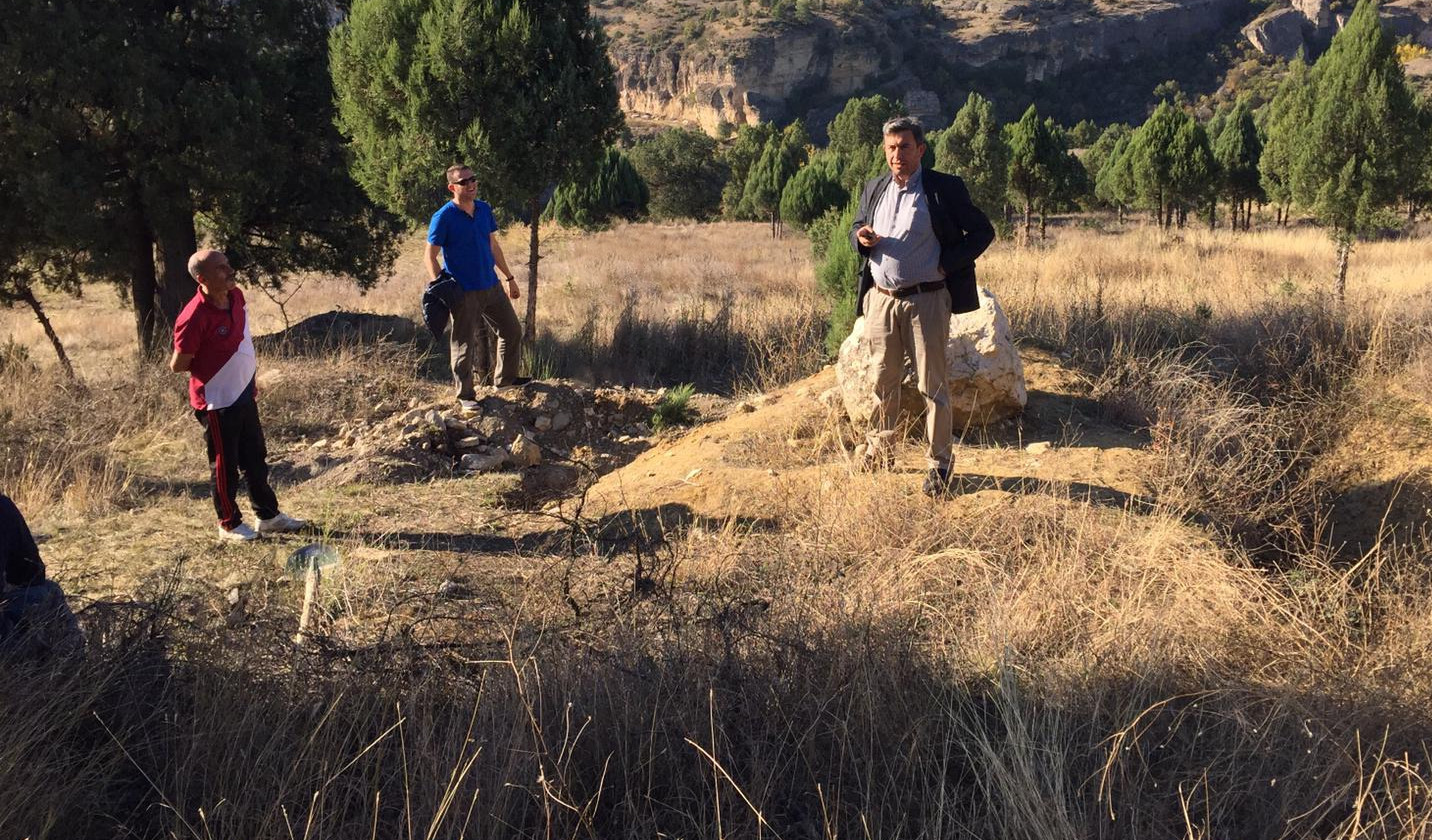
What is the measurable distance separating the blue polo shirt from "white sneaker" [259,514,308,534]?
2604 millimetres

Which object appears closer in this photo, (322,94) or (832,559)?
(832,559)

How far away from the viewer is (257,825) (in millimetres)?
2416

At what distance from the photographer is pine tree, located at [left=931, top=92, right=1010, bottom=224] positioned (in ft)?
91.4

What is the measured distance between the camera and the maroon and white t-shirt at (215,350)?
4.72 metres

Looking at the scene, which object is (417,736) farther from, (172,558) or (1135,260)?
(1135,260)

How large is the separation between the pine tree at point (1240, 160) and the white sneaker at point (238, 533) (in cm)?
3393

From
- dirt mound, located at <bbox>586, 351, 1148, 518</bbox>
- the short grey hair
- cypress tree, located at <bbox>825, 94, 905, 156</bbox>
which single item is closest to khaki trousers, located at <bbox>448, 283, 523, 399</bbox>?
dirt mound, located at <bbox>586, 351, 1148, 518</bbox>

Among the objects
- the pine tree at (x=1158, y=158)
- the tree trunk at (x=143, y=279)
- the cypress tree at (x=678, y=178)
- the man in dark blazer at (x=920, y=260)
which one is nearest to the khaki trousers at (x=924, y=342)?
the man in dark blazer at (x=920, y=260)

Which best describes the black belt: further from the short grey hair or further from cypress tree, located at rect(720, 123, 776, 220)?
cypress tree, located at rect(720, 123, 776, 220)

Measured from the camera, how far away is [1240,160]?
33406mm

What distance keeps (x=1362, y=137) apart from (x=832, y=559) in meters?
12.7

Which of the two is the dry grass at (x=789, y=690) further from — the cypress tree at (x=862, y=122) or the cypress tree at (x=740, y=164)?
the cypress tree at (x=862, y=122)

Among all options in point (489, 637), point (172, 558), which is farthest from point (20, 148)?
point (489, 637)

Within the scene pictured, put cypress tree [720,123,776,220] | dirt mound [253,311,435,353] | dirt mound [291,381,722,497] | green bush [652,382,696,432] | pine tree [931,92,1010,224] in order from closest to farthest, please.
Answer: dirt mound [291,381,722,497], green bush [652,382,696,432], dirt mound [253,311,435,353], pine tree [931,92,1010,224], cypress tree [720,123,776,220]
